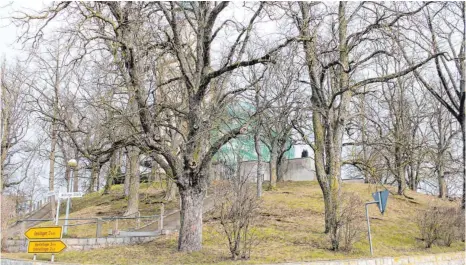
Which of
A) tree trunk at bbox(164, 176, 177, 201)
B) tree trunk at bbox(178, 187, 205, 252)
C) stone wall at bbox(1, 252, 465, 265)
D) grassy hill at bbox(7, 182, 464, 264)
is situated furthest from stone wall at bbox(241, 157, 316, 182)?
tree trunk at bbox(178, 187, 205, 252)

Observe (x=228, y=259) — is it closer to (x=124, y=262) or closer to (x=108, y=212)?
(x=124, y=262)

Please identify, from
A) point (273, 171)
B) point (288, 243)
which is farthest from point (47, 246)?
point (273, 171)

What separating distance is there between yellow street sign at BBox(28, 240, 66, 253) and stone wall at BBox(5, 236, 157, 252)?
2.67m

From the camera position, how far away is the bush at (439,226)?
1473cm

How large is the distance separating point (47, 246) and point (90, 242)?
3380 millimetres

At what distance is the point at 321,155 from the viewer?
1559 cm

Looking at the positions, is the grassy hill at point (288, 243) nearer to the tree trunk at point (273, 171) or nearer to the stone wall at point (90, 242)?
the stone wall at point (90, 242)

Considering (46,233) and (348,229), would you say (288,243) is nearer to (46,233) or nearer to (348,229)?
(348,229)

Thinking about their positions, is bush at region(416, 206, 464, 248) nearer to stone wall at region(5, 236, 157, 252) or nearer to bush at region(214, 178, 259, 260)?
bush at region(214, 178, 259, 260)

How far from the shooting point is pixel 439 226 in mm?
14758

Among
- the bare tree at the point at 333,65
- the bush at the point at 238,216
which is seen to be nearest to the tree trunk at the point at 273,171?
the bare tree at the point at 333,65

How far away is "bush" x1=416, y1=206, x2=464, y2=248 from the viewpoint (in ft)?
48.3

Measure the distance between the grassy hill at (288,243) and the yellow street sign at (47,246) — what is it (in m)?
0.69

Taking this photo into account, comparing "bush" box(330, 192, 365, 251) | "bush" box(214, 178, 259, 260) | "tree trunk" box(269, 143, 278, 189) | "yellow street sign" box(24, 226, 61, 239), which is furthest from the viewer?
"tree trunk" box(269, 143, 278, 189)
